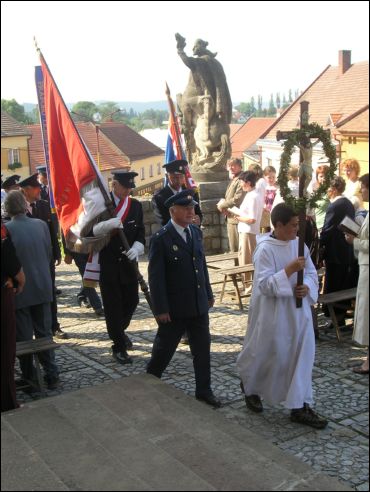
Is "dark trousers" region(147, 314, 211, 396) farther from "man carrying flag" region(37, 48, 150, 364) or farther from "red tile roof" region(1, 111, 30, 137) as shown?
"red tile roof" region(1, 111, 30, 137)

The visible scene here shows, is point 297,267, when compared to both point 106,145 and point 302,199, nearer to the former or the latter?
point 302,199

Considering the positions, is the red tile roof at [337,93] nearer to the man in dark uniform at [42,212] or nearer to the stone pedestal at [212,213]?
the man in dark uniform at [42,212]

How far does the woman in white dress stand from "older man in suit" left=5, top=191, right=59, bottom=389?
2772mm

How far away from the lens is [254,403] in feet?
16.5

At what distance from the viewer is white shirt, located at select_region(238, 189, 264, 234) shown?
8336 millimetres

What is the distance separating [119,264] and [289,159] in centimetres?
236

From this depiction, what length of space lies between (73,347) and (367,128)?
513 centimetres

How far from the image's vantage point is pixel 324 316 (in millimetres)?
7770

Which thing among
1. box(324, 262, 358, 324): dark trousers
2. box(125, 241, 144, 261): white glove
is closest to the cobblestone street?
box(324, 262, 358, 324): dark trousers

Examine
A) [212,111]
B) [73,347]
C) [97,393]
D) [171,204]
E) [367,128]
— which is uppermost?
[212,111]

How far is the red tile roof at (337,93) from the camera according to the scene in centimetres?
279

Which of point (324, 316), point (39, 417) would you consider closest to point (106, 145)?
point (324, 316)

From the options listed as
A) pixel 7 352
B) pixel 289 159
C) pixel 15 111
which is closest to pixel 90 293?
pixel 7 352

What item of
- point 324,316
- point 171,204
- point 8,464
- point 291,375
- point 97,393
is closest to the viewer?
point 8,464
